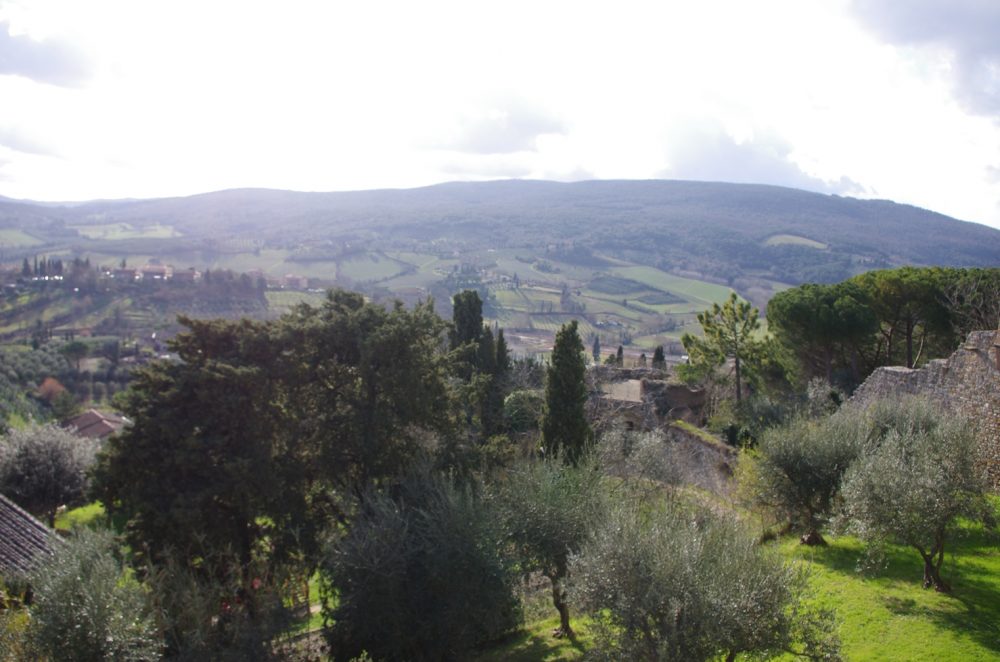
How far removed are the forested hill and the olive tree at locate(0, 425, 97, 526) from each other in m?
98.4

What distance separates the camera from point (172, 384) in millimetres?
13375

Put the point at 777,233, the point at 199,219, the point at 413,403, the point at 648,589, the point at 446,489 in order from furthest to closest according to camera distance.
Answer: the point at 199,219
the point at 777,233
the point at 413,403
the point at 446,489
the point at 648,589

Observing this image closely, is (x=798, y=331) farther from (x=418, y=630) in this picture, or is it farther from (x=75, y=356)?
(x=75, y=356)

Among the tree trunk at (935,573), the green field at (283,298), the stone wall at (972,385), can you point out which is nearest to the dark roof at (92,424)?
the green field at (283,298)

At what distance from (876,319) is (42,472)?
28.8 meters

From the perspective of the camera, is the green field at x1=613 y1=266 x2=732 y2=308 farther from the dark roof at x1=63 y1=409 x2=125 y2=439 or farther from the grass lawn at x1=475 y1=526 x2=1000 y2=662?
the grass lawn at x1=475 y1=526 x2=1000 y2=662

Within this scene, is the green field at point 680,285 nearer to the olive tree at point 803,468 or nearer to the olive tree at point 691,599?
the olive tree at point 803,468

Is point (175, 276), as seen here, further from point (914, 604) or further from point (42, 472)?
point (914, 604)

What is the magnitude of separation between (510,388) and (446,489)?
47.9 ft

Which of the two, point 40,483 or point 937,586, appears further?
point 40,483

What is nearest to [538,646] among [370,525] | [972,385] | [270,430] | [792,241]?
[370,525]

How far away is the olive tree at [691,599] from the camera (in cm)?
642

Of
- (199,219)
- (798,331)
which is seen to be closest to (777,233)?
(798,331)

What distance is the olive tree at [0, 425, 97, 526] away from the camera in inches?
830
